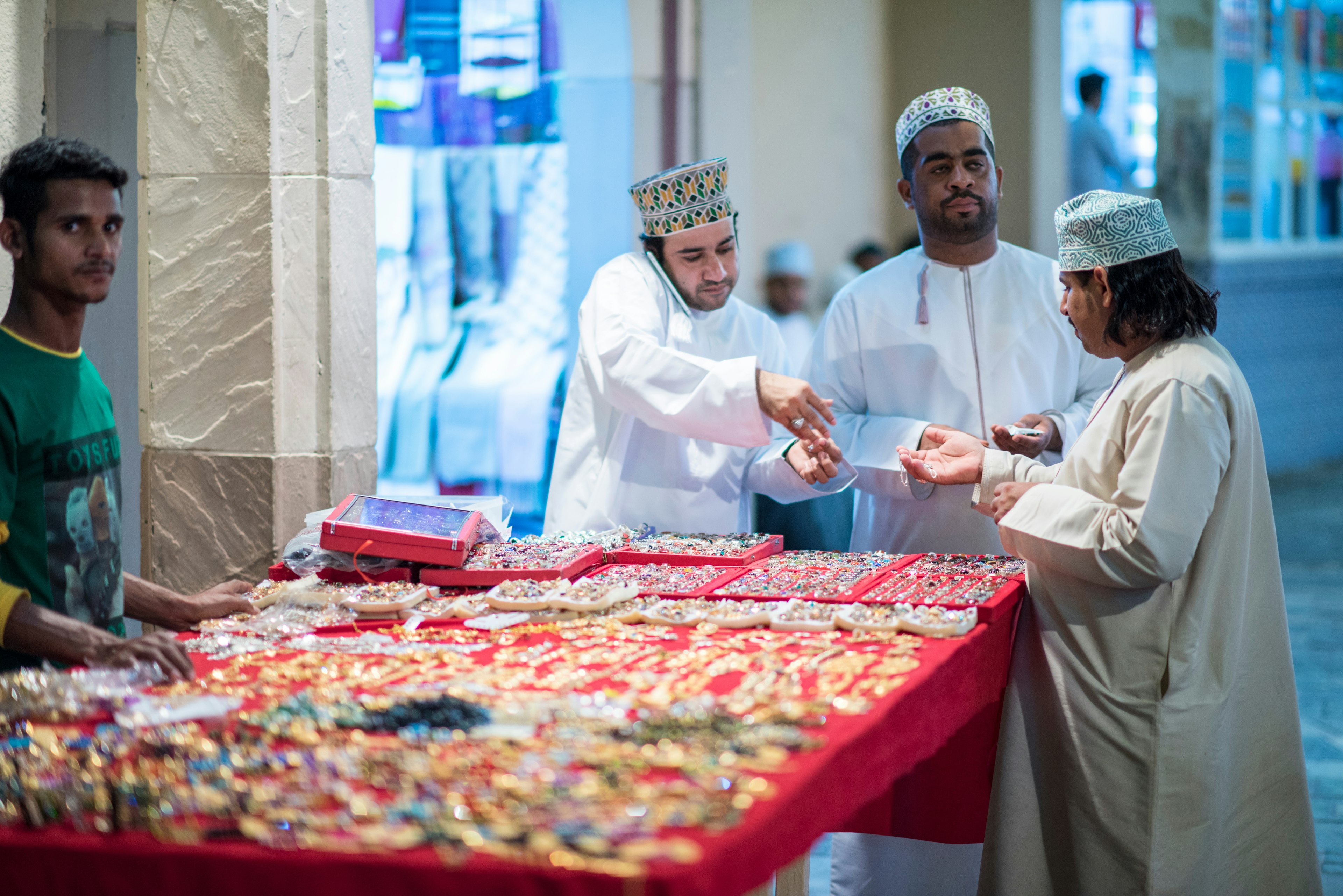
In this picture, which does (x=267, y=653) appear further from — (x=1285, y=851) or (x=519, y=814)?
(x=1285, y=851)

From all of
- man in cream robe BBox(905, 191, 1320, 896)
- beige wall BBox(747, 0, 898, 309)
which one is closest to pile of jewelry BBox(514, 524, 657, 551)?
man in cream robe BBox(905, 191, 1320, 896)

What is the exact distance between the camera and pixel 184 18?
4004mm

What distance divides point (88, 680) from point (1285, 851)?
2.62 meters

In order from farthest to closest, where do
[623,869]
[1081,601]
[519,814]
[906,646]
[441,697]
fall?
[1081,601] < [906,646] < [441,697] < [519,814] < [623,869]

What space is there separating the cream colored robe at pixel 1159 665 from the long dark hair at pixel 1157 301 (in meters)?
0.06

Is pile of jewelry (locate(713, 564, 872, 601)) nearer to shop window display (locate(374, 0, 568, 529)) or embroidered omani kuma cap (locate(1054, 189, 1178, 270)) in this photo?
embroidered omani kuma cap (locate(1054, 189, 1178, 270))

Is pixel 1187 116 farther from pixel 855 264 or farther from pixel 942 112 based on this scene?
pixel 942 112

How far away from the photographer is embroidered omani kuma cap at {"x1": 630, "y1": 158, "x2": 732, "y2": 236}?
157 inches

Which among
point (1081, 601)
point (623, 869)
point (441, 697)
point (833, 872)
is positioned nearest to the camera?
point (623, 869)

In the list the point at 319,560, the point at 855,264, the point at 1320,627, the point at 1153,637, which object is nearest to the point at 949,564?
the point at 1153,637

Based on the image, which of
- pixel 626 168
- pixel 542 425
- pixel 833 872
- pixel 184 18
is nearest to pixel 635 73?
pixel 626 168

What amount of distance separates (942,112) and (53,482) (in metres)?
2.71

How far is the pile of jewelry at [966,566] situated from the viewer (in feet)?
10.8

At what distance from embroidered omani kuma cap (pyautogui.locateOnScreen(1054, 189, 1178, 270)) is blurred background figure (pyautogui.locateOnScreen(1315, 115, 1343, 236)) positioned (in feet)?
41.3
